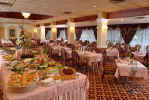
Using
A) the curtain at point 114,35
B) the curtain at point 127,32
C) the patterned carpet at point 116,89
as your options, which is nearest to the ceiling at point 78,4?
the patterned carpet at point 116,89

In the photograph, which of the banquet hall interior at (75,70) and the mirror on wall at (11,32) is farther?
the mirror on wall at (11,32)

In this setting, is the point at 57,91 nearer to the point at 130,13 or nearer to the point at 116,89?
the point at 116,89

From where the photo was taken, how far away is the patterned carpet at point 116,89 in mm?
3783

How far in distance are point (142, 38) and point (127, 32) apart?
140 cm

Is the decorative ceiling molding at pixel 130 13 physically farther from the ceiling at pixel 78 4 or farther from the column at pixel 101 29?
the column at pixel 101 29

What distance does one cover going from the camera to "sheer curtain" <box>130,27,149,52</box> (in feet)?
36.8

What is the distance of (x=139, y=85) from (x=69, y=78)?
3.41m

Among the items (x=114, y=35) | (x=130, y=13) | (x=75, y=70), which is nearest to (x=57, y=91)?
(x=75, y=70)

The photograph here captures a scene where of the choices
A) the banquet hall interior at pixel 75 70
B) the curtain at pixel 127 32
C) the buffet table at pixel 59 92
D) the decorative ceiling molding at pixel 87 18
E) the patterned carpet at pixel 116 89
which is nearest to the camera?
the buffet table at pixel 59 92

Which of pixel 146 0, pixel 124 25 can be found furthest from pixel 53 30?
pixel 146 0

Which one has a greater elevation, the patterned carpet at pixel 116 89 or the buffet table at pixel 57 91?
the buffet table at pixel 57 91

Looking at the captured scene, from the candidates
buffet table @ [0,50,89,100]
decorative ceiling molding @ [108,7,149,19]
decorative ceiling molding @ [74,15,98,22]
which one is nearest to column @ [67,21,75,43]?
decorative ceiling molding @ [74,15,98,22]

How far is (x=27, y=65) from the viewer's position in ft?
10.4

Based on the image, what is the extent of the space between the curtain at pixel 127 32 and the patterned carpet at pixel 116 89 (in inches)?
303
